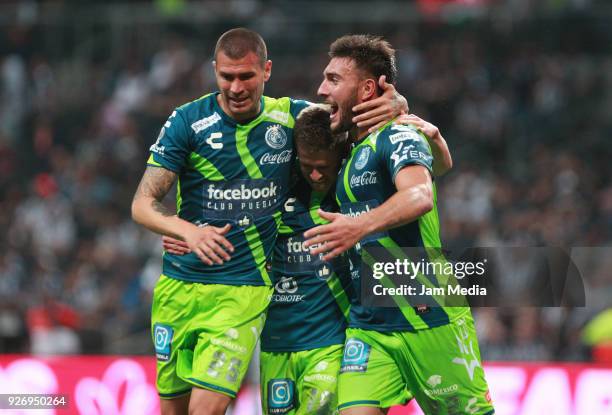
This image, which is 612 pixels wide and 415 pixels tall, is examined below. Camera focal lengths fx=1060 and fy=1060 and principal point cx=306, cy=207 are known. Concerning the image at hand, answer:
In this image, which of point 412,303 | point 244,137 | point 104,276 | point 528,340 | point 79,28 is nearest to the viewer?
point 412,303

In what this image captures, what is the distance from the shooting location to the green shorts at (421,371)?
5648mm

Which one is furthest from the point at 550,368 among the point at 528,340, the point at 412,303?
the point at 412,303

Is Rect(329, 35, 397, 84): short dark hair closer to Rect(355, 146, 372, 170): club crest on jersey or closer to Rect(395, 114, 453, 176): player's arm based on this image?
Rect(395, 114, 453, 176): player's arm

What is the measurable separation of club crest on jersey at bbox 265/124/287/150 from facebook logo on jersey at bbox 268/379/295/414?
1.42m

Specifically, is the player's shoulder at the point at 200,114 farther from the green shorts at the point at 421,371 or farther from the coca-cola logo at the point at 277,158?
the green shorts at the point at 421,371

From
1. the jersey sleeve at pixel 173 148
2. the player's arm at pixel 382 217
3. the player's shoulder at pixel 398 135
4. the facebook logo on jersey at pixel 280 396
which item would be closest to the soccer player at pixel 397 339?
the player's shoulder at pixel 398 135

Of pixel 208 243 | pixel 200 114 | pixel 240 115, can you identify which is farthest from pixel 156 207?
pixel 240 115

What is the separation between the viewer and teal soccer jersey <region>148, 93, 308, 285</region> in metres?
6.12

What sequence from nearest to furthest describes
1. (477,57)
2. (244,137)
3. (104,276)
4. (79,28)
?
1. (244,137)
2. (104,276)
3. (477,57)
4. (79,28)

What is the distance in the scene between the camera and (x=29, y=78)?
16.1 metres

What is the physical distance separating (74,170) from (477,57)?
595 centimetres

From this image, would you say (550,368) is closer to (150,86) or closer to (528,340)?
(528,340)

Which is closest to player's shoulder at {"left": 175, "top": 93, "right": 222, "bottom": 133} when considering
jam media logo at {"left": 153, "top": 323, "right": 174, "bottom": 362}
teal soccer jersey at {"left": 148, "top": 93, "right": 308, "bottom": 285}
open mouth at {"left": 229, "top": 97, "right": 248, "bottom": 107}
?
teal soccer jersey at {"left": 148, "top": 93, "right": 308, "bottom": 285}

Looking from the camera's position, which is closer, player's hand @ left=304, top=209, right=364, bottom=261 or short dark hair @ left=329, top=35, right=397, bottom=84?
player's hand @ left=304, top=209, right=364, bottom=261
